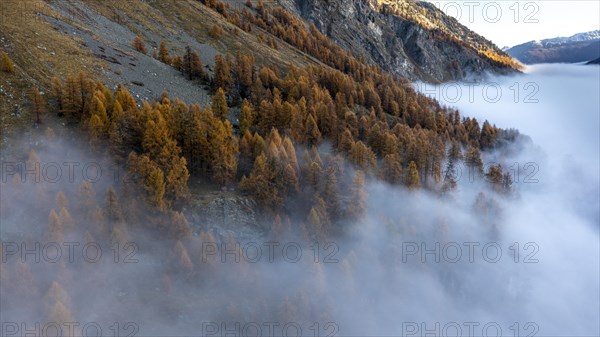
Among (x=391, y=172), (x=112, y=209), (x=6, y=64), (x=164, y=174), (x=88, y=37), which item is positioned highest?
(x=88, y=37)

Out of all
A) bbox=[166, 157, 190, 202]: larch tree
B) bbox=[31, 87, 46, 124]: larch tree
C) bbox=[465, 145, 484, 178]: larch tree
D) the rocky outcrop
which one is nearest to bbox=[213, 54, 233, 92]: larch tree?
the rocky outcrop

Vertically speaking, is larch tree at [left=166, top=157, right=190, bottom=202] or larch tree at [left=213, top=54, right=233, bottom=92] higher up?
larch tree at [left=213, top=54, right=233, bottom=92]

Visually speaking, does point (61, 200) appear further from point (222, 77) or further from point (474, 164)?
point (474, 164)

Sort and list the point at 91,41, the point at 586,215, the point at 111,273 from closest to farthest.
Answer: the point at 111,273 → the point at 91,41 → the point at 586,215

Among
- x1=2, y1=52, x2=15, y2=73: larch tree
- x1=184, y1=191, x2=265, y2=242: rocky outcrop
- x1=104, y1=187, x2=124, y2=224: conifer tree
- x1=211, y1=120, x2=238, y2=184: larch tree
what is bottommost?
x1=184, y1=191, x2=265, y2=242: rocky outcrop

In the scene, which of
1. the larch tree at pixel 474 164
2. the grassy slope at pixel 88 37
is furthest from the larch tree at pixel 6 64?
the larch tree at pixel 474 164

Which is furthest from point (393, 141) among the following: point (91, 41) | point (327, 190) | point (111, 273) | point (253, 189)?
point (91, 41)

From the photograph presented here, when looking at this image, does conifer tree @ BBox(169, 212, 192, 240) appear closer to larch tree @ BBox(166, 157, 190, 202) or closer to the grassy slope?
larch tree @ BBox(166, 157, 190, 202)

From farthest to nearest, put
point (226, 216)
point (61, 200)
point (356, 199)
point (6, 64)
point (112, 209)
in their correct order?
point (356, 199) < point (6, 64) < point (226, 216) < point (112, 209) < point (61, 200)

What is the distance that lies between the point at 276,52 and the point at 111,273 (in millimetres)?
119526

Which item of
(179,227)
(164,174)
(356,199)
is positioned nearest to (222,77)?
(164,174)

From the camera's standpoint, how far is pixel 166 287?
45375 mm

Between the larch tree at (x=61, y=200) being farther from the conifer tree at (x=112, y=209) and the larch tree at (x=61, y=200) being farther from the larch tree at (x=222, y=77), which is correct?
the larch tree at (x=222, y=77)

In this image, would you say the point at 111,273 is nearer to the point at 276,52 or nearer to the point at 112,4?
the point at 112,4
